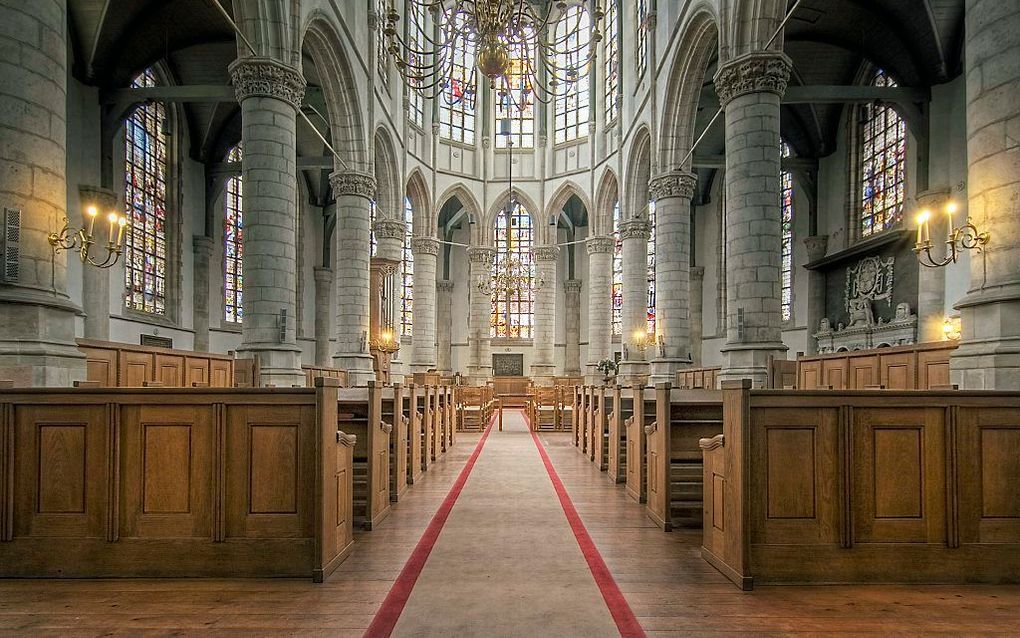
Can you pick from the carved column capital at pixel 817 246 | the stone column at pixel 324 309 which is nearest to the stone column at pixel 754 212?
the carved column capital at pixel 817 246

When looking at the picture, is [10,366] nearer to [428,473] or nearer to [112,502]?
[112,502]

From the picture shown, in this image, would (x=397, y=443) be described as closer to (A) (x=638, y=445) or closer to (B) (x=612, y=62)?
(A) (x=638, y=445)

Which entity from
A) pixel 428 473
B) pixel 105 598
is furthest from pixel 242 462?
pixel 428 473

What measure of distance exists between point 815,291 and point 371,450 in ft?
59.0

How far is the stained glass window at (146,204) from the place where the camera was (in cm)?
1658

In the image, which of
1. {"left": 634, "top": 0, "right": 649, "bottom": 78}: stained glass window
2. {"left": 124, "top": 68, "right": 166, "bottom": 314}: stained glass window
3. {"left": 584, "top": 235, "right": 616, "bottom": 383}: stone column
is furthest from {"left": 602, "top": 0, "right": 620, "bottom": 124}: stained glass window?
{"left": 124, "top": 68, "right": 166, "bottom": 314}: stained glass window

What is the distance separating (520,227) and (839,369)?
22150 mm

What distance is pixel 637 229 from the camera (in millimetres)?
20797

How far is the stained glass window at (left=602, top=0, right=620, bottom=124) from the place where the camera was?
22.8 metres

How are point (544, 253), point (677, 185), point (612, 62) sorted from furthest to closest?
1. point (544, 253)
2. point (612, 62)
3. point (677, 185)

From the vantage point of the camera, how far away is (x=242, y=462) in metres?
4.00

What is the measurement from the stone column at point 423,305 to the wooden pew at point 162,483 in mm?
20569

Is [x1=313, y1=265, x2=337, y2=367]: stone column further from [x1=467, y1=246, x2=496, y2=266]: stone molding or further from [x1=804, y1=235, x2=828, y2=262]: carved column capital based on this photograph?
[x1=804, y1=235, x2=828, y2=262]: carved column capital

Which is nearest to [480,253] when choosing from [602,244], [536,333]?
[536,333]
